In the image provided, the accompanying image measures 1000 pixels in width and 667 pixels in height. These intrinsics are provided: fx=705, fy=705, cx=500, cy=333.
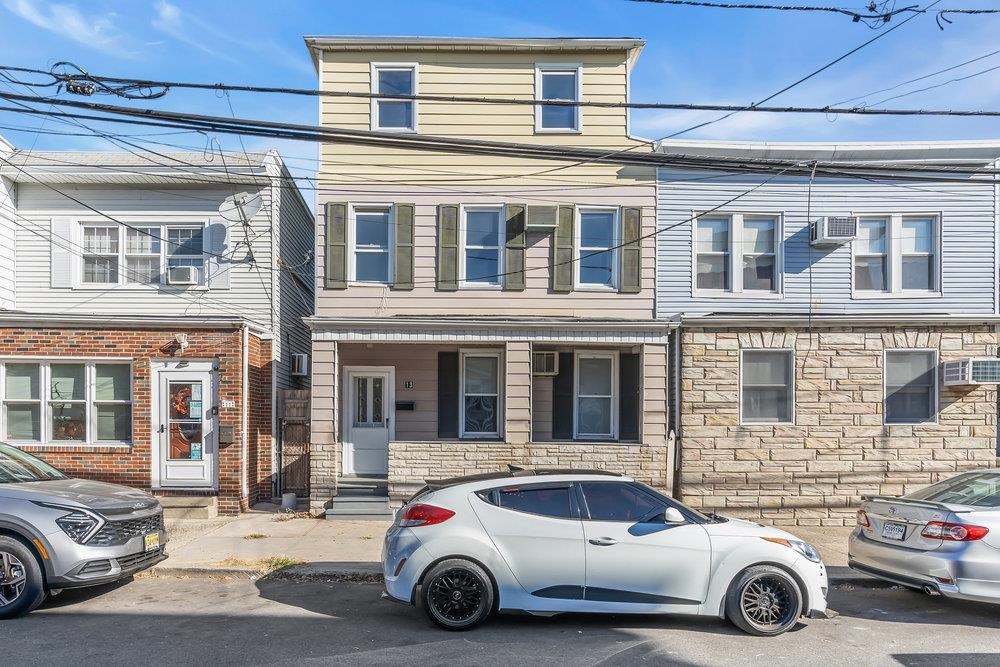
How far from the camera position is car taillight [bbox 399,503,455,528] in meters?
6.35

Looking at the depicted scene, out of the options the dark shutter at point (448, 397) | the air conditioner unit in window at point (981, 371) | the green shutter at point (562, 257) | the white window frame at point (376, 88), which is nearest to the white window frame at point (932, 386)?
the air conditioner unit in window at point (981, 371)

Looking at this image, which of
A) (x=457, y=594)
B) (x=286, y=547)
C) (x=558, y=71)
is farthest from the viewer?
(x=558, y=71)

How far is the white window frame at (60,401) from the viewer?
11.8 m

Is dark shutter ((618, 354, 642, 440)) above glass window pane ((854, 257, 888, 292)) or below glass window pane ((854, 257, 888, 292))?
below

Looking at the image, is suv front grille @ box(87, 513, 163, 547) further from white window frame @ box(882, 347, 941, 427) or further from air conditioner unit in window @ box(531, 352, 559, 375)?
white window frame @ box(882, 347, 941, 427)

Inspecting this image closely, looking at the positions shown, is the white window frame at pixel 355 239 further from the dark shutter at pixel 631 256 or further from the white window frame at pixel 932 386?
the white window frame at pixel 932 386

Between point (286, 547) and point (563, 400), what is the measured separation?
19.1ft

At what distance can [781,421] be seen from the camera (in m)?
11.6

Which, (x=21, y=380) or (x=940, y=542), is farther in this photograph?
(x=21, y=380)

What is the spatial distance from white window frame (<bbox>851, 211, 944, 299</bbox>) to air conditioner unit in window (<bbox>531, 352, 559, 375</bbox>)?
18.6ft

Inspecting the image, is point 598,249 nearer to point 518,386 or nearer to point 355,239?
point 518,386

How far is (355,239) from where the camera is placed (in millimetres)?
12734

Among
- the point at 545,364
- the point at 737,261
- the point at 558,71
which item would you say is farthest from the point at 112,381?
the point at 737,261

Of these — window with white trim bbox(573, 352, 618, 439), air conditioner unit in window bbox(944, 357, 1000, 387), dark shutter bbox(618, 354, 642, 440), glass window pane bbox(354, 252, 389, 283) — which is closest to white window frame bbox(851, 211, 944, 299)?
air conditioner unit in window bbox(944, 357, 1000, 387)
